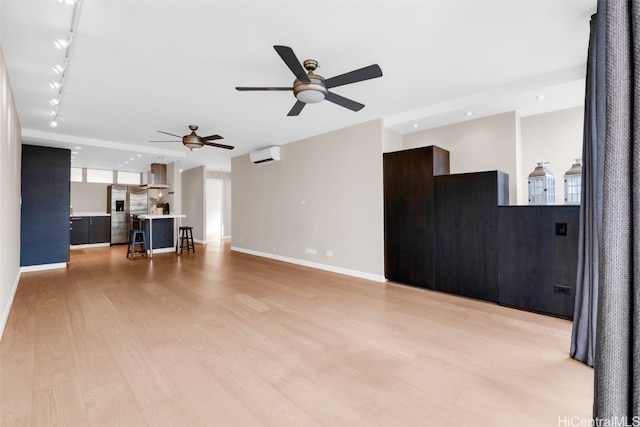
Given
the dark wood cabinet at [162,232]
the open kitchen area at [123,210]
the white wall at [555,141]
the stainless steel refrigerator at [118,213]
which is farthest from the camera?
the stainless steel refrigerator at [118,213]

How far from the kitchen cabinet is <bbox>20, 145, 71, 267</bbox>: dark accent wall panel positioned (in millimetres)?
3348

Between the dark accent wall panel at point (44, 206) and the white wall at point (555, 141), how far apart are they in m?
8.48

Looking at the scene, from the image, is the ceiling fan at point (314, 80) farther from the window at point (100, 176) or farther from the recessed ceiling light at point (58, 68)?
the window at point (100, 176)

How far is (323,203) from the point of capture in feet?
18.8

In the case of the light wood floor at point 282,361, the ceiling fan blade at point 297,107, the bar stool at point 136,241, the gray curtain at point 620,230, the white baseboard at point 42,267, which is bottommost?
the light wood floor at point 282,361

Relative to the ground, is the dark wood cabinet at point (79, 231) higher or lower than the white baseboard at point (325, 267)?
higher

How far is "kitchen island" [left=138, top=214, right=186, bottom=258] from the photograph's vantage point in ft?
25.2

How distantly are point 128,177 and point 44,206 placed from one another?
5.48 metres

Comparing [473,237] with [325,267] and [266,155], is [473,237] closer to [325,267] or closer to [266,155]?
[325,267]

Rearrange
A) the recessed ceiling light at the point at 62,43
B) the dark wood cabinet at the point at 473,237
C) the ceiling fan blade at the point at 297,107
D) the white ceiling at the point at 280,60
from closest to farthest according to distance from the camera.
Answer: the white ceiling at the point at 280,60, the recessed ceiling light at the point at 62,43, the dark wood cabinet at the point at 473,237, the ceiling fan blade at the point at 297,107

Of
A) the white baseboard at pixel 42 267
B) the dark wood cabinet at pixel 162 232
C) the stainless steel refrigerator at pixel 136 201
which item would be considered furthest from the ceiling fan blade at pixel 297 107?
the stainless steel refrigerator at pixel 136 201

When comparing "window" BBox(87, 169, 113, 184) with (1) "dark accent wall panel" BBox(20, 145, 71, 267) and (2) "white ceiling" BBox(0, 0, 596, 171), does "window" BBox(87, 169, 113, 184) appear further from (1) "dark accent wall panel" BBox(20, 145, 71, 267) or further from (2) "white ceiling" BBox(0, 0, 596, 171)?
(2) "white ceiling" BBox(0, 0, 596, 171)

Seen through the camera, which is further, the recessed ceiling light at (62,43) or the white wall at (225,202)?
the white wall at (225,202)

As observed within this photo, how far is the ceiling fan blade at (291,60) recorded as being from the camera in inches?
91.0
